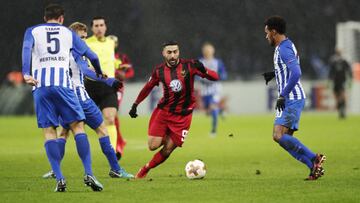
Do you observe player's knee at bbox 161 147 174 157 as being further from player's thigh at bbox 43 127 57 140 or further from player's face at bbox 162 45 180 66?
player's thigh at bbox 43 127 57 140

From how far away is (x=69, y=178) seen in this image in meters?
12.6

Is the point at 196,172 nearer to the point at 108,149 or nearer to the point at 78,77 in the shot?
the point at 108,149

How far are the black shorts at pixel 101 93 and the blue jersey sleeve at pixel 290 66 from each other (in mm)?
3533

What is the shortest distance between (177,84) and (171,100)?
10.4 inches

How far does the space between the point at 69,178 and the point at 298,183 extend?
10.2 feet

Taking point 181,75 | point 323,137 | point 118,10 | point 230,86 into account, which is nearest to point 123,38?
point 118,10

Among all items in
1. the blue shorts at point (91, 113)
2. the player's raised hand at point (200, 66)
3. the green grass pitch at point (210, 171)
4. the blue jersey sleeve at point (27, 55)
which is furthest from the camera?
the player's raised hand at point (200, 66)

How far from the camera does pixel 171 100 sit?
12758 mm

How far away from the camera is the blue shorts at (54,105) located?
34.8ft

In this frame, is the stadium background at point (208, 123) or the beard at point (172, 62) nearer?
the stadium background at point (208, 123)

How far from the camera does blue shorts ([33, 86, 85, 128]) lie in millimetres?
10602

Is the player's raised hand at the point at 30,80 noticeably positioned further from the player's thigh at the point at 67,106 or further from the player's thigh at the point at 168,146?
the player's thigh at the point at 168,146

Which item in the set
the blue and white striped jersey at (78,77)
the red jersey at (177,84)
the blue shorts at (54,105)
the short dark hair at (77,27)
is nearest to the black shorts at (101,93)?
the short dark hair at (77,27)

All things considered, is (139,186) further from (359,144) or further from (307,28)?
(307,28)
